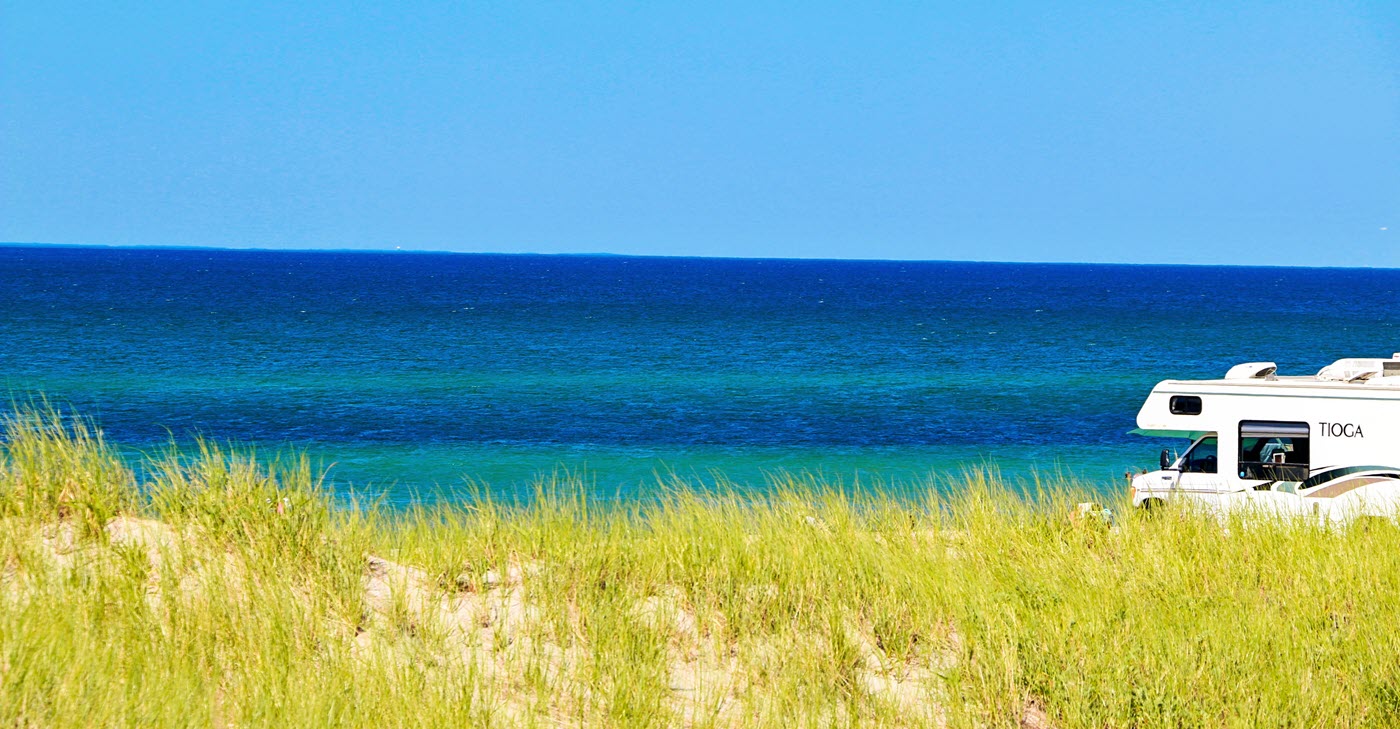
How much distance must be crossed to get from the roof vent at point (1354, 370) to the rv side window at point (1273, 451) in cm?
121

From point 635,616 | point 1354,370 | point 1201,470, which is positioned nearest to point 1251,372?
point 1354,370

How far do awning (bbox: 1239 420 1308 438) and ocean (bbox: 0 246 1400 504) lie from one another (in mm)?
3645

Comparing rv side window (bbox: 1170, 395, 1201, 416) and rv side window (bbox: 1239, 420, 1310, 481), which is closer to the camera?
rv side window (bbox: 1239, 420, 1310, 481)

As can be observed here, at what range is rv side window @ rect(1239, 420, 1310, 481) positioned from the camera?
464 inches

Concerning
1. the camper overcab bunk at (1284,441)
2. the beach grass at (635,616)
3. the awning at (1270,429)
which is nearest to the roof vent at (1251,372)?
the camper overcab bunk at (1284,441)

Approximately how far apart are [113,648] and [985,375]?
42.5 m

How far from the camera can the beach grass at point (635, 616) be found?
549 centimetres

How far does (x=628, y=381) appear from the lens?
42.2 m

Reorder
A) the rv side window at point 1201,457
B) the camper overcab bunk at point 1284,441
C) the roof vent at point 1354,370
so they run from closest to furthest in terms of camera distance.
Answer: the camper overcab bunk at point 1284,441 → the rv side window at point 1201,457 → the roof vent at point 1354,370

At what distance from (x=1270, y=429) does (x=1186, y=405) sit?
0.80 meters

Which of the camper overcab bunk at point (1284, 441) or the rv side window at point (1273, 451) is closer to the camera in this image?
the camper overcab bunk at point (1284, 441)

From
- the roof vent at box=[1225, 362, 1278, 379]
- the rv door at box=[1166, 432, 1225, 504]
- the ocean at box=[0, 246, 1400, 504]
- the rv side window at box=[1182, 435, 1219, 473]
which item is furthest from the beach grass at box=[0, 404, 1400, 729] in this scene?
the roof vent at box=[1225, 362, 1278, 379]

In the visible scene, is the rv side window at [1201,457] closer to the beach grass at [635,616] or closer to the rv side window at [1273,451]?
the rv side window at [1273,451]

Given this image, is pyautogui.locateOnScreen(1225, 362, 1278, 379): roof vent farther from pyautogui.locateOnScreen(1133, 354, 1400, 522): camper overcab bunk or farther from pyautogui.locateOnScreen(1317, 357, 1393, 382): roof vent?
pyautogui.locateOnScreen(1317, 357, 1393, 382): roof vent
